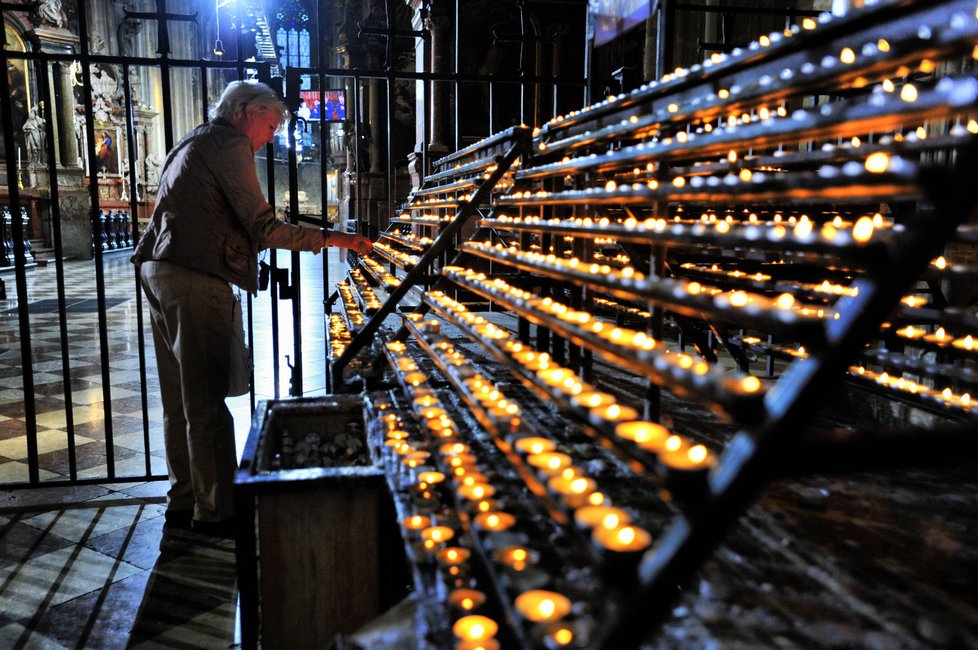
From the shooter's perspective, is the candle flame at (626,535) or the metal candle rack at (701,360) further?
the candle flame at (626,535)

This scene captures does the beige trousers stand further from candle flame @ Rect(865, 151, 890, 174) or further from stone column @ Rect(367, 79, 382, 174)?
stone column @ Rect(367, 79, 382, 174)

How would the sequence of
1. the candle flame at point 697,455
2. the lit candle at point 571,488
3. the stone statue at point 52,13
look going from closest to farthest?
the candle flame at point 697,455 → the lit candle at point 571,488 → the stone statue at point 52,13

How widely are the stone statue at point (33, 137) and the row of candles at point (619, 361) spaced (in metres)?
25.6

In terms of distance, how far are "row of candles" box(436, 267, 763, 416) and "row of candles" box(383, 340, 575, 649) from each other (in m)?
0.27

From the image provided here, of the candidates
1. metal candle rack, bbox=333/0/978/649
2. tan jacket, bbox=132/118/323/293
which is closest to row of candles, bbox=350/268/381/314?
tan jacket, bbox=132/118/323/293

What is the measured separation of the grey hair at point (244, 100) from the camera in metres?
3.44

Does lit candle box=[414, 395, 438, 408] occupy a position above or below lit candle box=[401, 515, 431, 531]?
above

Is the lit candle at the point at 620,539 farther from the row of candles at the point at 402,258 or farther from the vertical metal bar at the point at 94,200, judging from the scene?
the vertical metal bar at the point at 94,200

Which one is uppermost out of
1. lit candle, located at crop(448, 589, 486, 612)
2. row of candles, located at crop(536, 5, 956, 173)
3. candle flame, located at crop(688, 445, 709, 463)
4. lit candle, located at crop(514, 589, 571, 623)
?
row of candles, located at crop(536, 5, 956, 173)

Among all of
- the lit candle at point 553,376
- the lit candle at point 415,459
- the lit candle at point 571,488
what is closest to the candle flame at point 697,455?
the lit candle at point 571,488

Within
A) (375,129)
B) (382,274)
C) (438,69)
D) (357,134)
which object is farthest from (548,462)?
(375,129)

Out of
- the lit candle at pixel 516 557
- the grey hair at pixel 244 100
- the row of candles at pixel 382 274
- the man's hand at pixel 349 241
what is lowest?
the lit candle at pixel 516 557

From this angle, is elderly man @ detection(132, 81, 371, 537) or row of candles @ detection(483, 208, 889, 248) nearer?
row of candles @ detection(483, 208, 889, 248)

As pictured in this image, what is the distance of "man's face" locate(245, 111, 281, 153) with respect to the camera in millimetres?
3480
